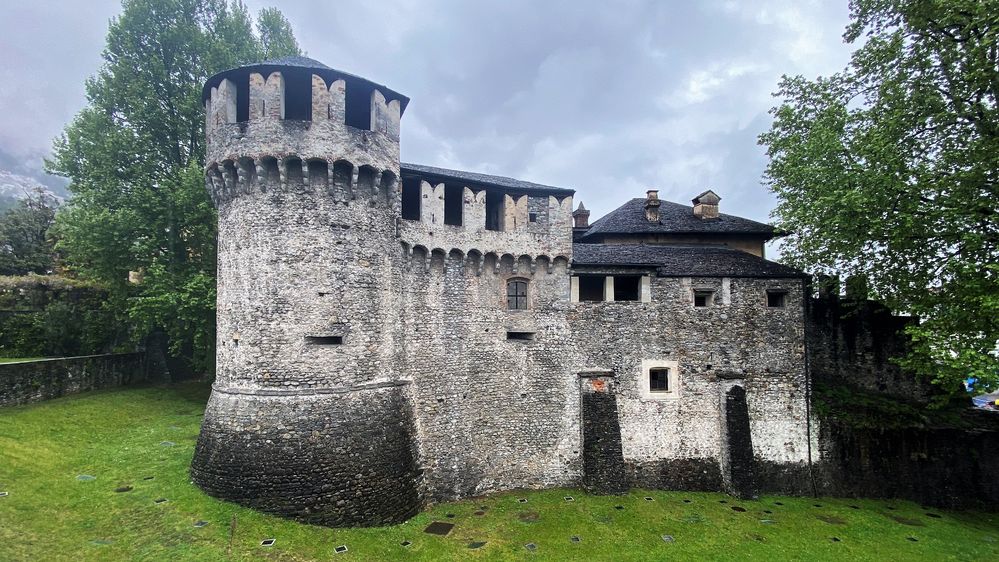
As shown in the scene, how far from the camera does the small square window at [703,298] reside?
59.9ft

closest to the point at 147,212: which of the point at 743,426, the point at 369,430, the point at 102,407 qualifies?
the point at 102,407

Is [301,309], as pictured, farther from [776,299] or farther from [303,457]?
[776,299]

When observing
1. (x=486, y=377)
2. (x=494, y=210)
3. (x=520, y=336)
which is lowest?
(x=486, y=377)

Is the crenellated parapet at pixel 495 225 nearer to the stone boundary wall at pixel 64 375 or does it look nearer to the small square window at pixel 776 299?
the small square window at pixel 776 299

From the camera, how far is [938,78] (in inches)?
598

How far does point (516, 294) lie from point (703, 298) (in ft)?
26.8

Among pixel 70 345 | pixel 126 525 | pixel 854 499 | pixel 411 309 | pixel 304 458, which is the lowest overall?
pixel 854 499

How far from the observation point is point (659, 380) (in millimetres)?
18047

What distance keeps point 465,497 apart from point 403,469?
10.9 feet

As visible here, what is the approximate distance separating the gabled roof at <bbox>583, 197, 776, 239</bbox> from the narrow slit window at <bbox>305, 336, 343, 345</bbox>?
45.1ft

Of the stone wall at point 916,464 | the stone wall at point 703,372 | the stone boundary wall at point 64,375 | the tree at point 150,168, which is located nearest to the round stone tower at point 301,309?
the tree at point 150,168

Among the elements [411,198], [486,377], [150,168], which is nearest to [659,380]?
[486,377]

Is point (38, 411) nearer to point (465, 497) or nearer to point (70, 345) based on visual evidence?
point (70, 345)

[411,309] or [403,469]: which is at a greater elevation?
[411,309]
